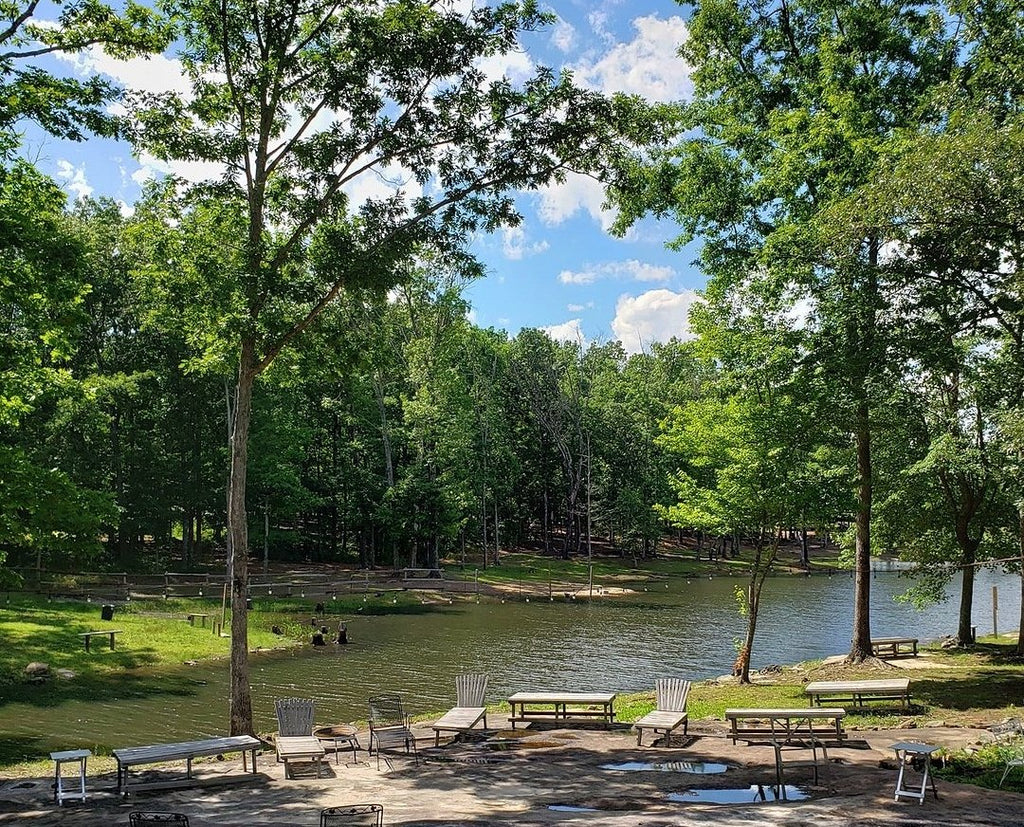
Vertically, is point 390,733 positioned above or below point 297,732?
below

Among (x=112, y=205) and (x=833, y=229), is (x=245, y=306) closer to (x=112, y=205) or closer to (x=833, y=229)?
(x=833, y=229)

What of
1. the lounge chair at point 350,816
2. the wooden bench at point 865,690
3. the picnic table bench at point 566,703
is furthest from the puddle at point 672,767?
the lounge chair at point 350,816

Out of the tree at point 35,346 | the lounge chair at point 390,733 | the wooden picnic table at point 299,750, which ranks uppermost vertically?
the tree at point 35,346

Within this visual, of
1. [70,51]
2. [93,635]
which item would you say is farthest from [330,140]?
[93,635]

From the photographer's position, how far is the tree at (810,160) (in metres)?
18.9

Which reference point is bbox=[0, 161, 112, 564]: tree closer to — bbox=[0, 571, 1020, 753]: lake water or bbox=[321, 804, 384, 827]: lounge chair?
bbox=[0, 571, 1020, 753]: lake water

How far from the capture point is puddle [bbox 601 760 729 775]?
11.9 m

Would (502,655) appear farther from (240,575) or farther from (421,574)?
(421,574)

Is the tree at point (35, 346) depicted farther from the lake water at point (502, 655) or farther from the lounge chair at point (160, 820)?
the lounge chair at point (160, 820)

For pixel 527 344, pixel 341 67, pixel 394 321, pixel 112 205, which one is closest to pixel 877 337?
pixel 341 67

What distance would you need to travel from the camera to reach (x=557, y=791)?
10.8 meters

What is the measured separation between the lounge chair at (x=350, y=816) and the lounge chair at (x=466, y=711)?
236 inches

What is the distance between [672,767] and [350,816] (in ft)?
19.3

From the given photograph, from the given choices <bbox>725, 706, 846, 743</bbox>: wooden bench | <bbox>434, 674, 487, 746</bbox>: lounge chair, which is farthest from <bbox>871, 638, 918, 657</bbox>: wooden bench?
<bbox>434, 674, 487, 746</bbox>: lounge chair
